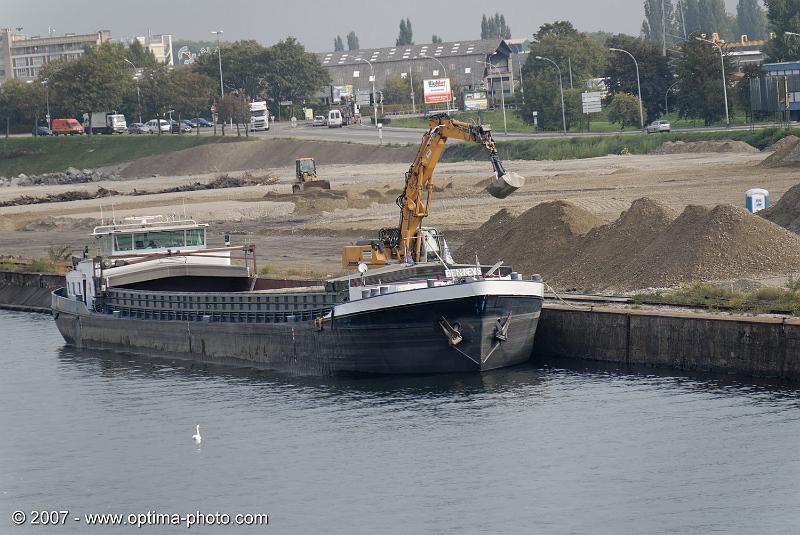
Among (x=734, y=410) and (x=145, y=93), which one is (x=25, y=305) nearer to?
(x=734, y=410)

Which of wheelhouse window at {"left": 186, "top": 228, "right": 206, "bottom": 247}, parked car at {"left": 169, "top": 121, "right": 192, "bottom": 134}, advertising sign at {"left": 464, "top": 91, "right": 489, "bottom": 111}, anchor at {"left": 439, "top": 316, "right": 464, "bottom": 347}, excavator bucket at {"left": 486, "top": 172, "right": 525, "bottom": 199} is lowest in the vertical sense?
anchor at {"left": 439, "top": 316, "right": 464, "bottom": 347}

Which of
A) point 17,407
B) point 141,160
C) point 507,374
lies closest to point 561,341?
point 507,374

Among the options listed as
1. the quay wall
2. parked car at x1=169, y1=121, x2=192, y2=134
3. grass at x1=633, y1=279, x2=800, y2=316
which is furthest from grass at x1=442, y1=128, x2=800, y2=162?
the quay wall

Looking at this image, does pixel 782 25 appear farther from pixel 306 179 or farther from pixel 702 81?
pixel 306 179

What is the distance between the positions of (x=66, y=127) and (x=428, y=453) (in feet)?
565

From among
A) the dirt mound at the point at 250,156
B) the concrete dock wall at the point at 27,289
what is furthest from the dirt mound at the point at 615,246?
the dirt mound at the point at 250,156

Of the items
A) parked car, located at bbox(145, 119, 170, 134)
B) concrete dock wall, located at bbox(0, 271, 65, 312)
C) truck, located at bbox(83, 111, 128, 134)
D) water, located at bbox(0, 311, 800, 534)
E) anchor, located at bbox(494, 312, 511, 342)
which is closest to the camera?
water, located at bbox(0, 311, 800, 534)

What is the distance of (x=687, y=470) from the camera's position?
3055cm

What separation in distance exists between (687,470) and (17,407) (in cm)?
2209

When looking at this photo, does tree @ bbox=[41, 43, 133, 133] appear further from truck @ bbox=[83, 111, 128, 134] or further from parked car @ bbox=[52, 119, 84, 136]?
parked car @ bbox=[52, 119, 84, 136]

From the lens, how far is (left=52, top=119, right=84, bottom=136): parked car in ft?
645

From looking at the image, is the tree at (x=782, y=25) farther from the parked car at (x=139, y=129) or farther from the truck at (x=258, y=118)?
the parked car at (x=139, y=129)

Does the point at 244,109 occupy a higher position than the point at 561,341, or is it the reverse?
the point at 244,109

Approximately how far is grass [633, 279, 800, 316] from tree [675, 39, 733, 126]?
306 ft
